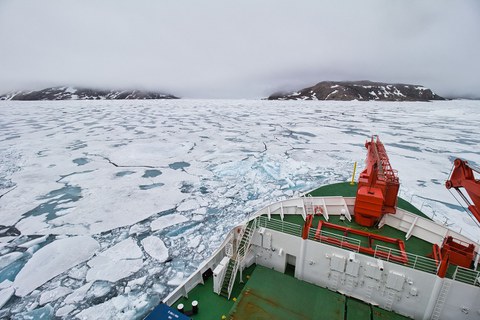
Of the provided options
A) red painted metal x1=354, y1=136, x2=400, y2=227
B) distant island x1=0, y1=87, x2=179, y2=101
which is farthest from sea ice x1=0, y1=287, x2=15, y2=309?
distant island x1=0, y1=87, x2=179, y2=101

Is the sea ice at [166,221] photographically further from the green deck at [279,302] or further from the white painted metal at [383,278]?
the green deck at [279,302]

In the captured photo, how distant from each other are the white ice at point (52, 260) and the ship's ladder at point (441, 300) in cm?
857

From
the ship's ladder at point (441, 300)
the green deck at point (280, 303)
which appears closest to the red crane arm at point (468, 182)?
the ship's ladder at point (441, 300)

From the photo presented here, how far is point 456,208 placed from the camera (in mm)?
10289

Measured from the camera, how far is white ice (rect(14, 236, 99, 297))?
6184 mm

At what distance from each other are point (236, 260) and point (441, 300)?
4.11m

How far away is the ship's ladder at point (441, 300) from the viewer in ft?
14.9

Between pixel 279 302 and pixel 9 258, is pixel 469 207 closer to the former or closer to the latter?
pixel 279 302

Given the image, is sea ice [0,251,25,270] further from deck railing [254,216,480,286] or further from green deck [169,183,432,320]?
deck railing [254,216,480,286]

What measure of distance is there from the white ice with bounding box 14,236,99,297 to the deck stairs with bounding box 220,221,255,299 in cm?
433

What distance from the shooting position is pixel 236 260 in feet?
18.7

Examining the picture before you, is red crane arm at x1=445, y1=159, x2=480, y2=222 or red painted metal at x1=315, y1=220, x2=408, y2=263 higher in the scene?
red crane arm at x1=445, y1=159, x2=480, y2=222

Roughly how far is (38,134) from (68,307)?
25.8 m

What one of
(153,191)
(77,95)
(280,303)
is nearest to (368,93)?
(153,191)
